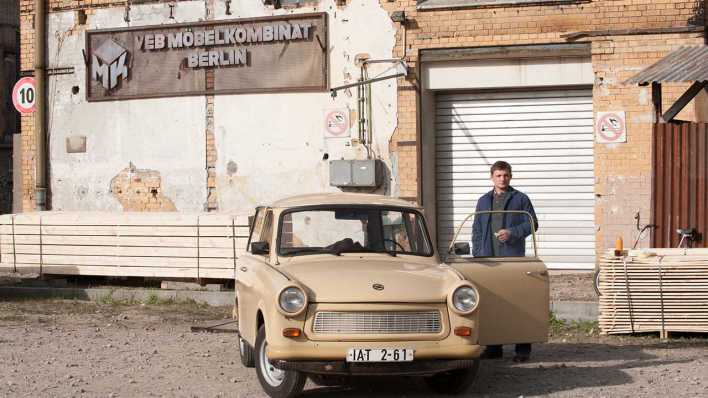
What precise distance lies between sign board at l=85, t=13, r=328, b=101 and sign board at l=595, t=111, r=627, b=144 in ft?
14.9

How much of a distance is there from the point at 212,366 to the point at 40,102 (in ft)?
41.2

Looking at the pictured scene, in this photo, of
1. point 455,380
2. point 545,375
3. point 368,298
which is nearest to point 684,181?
point 545,375

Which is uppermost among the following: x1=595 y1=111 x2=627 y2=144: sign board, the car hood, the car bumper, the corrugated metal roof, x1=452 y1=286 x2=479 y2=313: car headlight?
the corrugated metal roof

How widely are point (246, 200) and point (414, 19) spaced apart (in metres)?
4.18

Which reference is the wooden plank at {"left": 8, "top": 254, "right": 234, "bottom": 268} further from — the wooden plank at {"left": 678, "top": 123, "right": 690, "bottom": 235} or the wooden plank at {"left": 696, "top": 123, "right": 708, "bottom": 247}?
the wooden plank at {"left": 696, "top": 123, "right": 708, "bottom": 247}

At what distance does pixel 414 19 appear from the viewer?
19766 mm

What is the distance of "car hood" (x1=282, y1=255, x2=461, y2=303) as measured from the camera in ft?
28.5

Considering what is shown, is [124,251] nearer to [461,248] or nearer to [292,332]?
[461,248]

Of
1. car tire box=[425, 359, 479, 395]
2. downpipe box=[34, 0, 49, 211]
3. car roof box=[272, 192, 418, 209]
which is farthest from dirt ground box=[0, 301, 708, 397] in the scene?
downpipe box=[34, 0, 49, 211]

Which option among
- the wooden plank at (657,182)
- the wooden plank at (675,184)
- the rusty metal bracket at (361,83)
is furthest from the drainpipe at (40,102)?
the wooden plank at (675,184)

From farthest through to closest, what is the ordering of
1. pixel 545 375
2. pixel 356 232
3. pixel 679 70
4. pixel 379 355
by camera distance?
pixel 679 70
pixel 545 375
pixel 356 232
pixel 379 355

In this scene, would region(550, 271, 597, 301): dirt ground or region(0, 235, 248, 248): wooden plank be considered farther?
region(0, 235, 248, 248): wooden plank

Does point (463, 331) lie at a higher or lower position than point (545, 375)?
higher

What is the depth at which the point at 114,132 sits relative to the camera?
2181 cm
